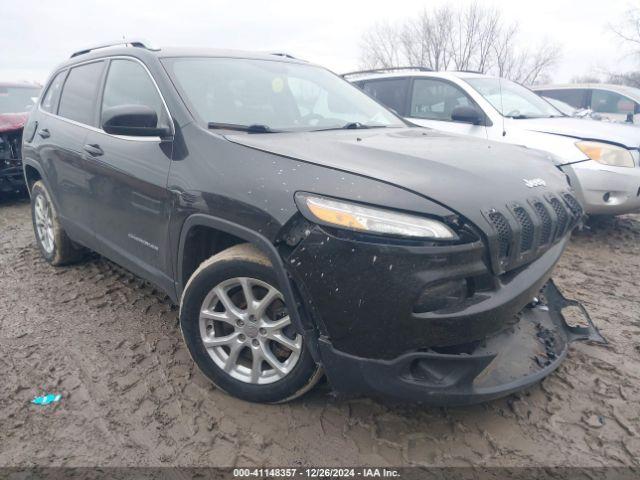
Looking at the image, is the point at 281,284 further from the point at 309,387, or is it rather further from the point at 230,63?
the point at 230,63

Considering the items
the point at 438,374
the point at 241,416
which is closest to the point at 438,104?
the point at 438,374

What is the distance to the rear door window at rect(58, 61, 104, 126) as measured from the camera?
3303 millimetres

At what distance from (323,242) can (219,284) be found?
683mm

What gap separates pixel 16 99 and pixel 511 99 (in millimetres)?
8045

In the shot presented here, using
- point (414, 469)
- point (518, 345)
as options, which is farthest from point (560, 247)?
point (414, 469)

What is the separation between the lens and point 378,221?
1769mm

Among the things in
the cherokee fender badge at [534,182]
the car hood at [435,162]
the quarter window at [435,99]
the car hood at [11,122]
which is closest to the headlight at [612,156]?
the quarter window at [435,99]

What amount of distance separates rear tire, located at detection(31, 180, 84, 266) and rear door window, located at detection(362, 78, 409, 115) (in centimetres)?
385

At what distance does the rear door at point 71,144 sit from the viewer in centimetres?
323

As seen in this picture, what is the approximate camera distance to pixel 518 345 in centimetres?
223

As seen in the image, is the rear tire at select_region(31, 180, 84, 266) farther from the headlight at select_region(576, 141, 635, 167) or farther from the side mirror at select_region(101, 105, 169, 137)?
the headlight at select_region(576, 141, 635, 167)

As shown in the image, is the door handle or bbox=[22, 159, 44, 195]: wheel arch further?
bbox=[22, 159, 44, 195]: wheel arch

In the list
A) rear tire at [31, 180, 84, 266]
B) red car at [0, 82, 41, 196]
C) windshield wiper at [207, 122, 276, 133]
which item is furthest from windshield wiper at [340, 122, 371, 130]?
red car at [0, 82, 41, 196]

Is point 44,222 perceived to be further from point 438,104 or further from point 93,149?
point 438,104
